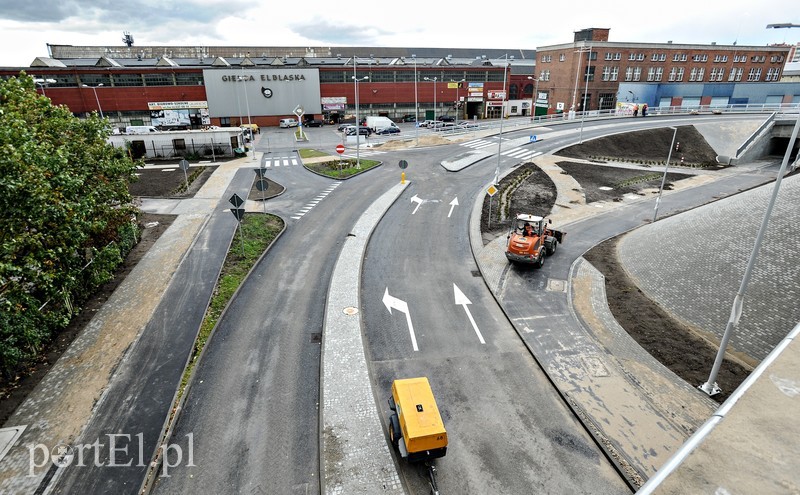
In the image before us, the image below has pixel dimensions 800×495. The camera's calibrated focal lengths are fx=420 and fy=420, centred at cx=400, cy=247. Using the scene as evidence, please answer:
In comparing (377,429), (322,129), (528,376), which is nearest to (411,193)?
(528,376)

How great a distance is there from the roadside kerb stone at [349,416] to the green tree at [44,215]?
326 inches

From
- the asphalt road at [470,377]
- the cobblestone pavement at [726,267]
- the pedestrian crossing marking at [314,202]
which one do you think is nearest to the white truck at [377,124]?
the pedestrian crossing marking at [314,202]

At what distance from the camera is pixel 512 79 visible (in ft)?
293

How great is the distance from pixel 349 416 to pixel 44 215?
33.0 feet

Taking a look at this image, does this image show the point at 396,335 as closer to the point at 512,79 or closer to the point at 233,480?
the point at 233,480

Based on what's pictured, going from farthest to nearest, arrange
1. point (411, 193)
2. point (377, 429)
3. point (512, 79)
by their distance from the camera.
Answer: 1. point (512, 79)
2. point (411, 193)
3. point (377, 429)

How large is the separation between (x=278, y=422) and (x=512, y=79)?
301ft

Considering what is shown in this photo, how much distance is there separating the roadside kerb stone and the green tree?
8.27m

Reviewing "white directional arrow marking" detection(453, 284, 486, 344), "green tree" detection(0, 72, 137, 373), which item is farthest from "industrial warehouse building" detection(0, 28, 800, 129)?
"white directional arrow marking" detection(453, 284, 486, 344)

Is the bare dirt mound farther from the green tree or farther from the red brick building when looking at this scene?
the green tree

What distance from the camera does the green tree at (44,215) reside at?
1093 cm

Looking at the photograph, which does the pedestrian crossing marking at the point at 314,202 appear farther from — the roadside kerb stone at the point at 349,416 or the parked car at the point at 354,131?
the parked car at the point at 354,131

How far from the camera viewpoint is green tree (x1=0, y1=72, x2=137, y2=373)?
35.9 feet

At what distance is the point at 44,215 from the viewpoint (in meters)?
11.5
